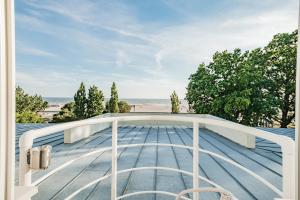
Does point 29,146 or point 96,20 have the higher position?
point 96,20

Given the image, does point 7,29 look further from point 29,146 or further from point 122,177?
point 122,177

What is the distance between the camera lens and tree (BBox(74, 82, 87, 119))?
1585cm

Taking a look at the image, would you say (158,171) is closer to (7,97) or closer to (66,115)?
(7,97)

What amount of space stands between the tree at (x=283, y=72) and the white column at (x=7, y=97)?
1327 centimetres

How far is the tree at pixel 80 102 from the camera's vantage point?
624 inches

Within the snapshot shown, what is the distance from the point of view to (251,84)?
522 inches

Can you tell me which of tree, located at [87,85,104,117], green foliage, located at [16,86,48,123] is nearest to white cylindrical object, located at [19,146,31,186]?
tree, located at [87,85,104,117]

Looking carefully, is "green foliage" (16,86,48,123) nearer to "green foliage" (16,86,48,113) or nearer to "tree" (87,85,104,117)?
"green foliage" (16,86,48,113)

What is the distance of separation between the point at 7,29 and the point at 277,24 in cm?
1611

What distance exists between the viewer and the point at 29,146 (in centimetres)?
114

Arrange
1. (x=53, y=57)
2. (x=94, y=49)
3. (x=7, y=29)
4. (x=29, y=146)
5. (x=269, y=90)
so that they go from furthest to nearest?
(x=53, y=57), (x=94, y=49), (x=269, y=90), (x=29, y=146), (x=7, y=29)

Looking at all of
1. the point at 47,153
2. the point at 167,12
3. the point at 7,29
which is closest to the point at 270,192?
the point at 47,153

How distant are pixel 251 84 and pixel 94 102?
8.37 meters

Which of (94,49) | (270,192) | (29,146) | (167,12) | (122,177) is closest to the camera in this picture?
(29,146)
